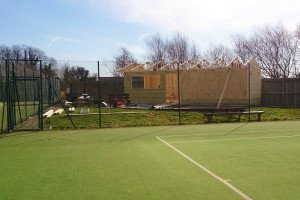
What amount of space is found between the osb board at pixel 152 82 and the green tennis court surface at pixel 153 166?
19.5 meters

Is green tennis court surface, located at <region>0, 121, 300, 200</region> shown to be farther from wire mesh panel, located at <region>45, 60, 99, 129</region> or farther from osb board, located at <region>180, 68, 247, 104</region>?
osb board, located at <region>180, 68, 247, 104</region>

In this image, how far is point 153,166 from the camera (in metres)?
8.58

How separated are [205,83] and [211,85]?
45cm

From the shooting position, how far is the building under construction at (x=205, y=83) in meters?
28.0

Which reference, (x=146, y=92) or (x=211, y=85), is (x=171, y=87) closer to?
(x=146, y=92)

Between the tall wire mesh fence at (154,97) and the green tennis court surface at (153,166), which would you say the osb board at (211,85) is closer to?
the tall wire mesh fence at (154,97)

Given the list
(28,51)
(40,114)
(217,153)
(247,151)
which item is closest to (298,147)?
(247,151)

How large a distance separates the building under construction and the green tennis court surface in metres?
13.8

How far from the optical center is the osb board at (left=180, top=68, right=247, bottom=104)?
28000mm

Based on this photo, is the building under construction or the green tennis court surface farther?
the building under construction

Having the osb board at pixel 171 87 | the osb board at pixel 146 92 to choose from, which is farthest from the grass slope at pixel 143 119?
the osb board at pixel 171 87

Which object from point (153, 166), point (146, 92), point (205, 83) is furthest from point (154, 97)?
point (153, 166)

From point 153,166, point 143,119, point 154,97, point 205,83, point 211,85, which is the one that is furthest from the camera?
point 154,97

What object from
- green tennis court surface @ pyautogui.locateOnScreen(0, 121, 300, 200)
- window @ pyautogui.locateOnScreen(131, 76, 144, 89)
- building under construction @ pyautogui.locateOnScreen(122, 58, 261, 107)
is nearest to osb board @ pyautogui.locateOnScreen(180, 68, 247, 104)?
building under construction @ pyautogui.locateOnScreen(122, 58, 261, 107)
